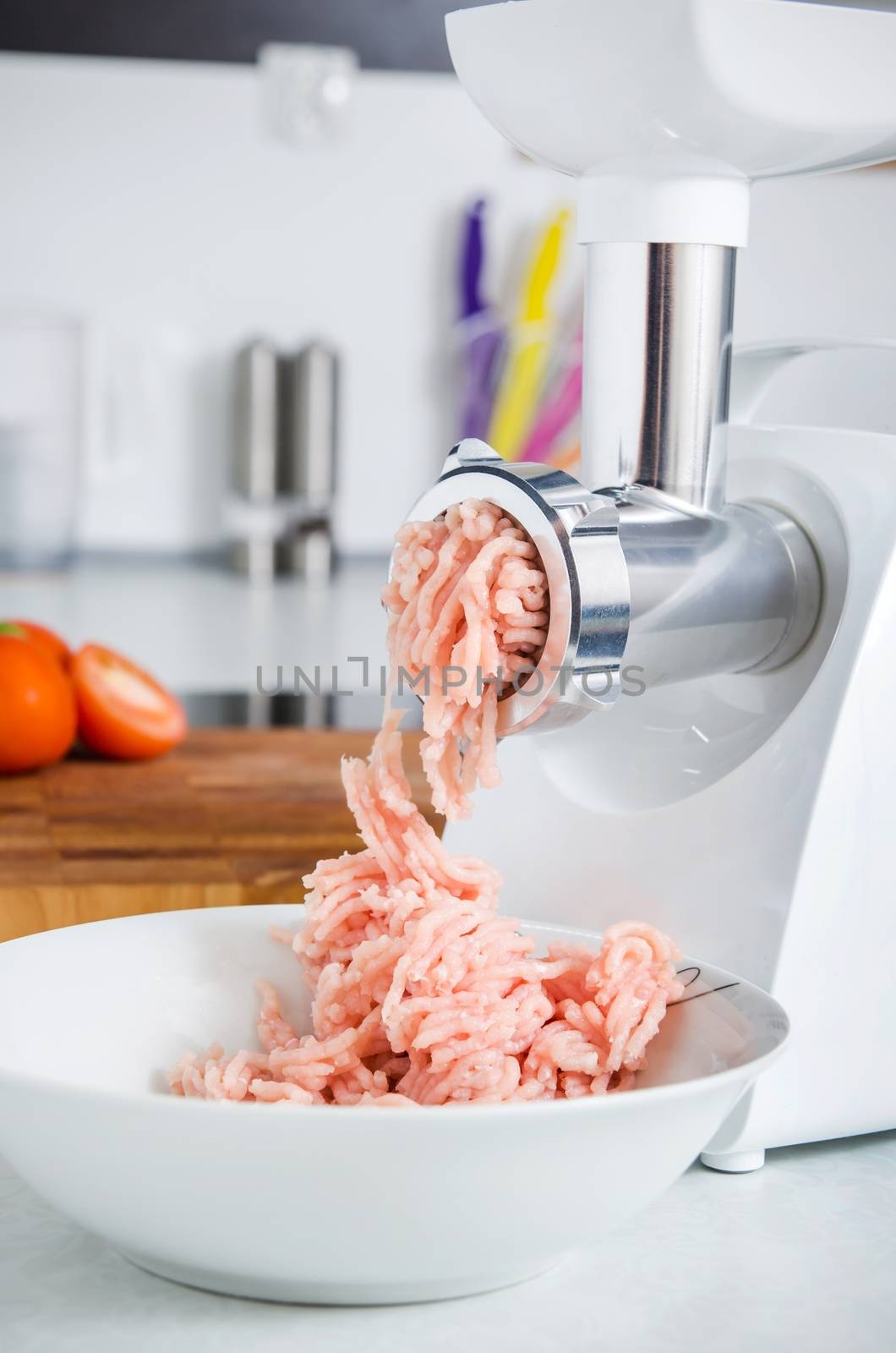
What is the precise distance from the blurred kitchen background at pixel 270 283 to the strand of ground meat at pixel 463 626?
2.11 meters

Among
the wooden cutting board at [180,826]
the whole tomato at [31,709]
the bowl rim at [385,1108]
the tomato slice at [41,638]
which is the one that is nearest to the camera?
the bowl rim at [385,1108]

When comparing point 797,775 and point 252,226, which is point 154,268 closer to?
point 252,226

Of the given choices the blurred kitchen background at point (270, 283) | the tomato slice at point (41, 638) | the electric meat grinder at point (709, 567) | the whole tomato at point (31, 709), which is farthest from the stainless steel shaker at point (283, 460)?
the electric meat grinder at point (709, 567)

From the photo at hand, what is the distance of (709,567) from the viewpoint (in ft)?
2.33

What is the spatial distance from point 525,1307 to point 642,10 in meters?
0.49

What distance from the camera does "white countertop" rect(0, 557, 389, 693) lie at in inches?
79.7

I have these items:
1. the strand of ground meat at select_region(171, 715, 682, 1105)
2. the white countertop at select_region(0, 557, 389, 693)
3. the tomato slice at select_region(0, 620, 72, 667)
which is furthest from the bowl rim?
the white countertop at select_region(0, 557, 389, 693)

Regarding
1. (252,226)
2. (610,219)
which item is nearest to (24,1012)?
(610,219)

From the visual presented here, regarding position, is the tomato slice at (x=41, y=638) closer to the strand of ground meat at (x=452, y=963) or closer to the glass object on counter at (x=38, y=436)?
the strand of ground meat at (x=452, y=963)

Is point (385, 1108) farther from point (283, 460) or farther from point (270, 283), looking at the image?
point (270, 283)

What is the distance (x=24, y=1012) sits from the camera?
63 cm

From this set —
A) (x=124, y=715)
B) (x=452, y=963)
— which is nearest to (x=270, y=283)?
(x=124, y=715)

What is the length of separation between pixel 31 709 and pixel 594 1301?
0.72m

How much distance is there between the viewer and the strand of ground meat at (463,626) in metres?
0.60
